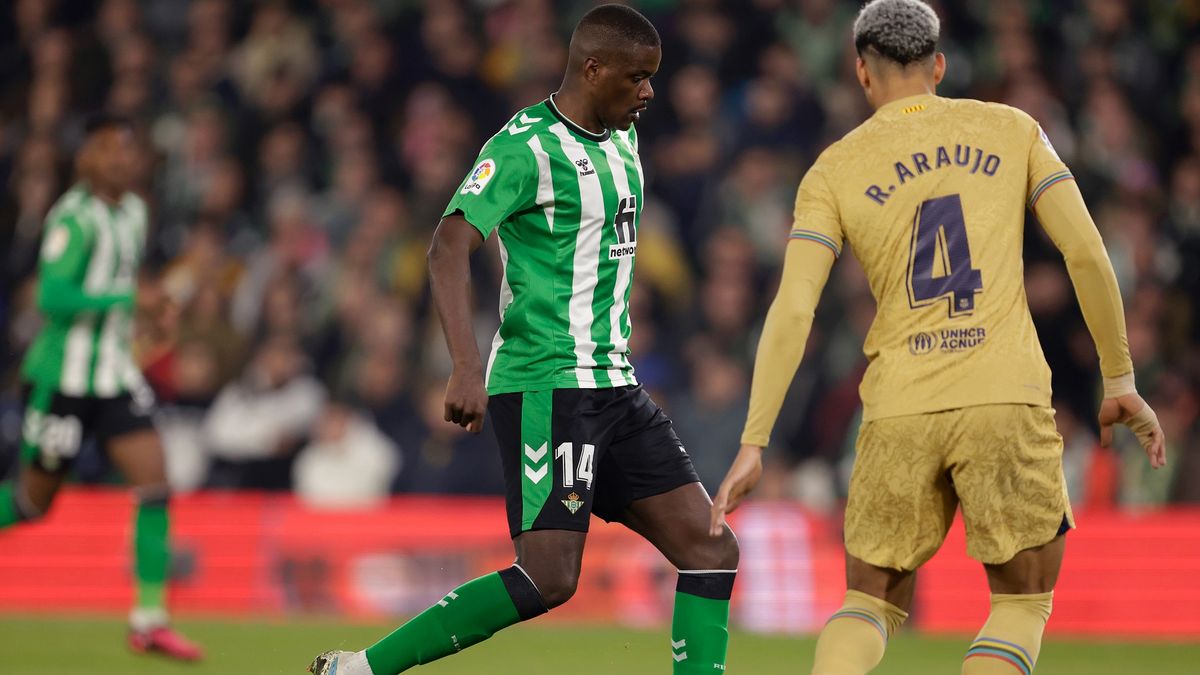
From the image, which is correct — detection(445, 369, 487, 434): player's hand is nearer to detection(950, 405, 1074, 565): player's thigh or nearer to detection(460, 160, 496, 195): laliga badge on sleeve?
detection(460, 160, 496, 195): laliga badge on sleeve

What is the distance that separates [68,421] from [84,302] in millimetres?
623

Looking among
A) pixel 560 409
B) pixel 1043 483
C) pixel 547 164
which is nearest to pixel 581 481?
pixel 560 409

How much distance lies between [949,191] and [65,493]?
8458 millimetres

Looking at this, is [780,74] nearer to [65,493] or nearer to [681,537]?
[65,493]

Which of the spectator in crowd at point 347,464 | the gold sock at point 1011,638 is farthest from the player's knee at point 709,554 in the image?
the spectator in crowd at point 347,464

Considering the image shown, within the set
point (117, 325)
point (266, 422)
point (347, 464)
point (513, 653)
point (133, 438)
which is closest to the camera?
point (133, 438)

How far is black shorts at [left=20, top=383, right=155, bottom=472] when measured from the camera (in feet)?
27.7

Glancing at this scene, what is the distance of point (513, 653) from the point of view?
899 cm

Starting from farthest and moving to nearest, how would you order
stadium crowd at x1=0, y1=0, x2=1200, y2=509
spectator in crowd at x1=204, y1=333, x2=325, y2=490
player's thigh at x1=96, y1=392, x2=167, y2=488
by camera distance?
1. spectator in crowd at x1=204, y1=333, x2=325, y2=490
2. stadium crowd at x1=0, y1=0, x2=1200, y2=509
3. player's thigh at x1=96, y1=392, x2=167, y2=488

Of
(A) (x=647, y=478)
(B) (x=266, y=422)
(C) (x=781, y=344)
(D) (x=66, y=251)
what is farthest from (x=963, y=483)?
(B) (x=266, y=422)

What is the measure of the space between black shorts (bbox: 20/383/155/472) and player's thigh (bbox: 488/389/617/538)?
151 inches

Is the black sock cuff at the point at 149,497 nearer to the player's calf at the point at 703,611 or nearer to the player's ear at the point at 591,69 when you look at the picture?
the player's calf at the point at 703,611

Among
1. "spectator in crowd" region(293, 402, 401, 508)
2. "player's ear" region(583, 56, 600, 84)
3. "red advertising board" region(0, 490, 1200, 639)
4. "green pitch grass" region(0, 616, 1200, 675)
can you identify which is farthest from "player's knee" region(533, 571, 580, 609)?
"spectator in crowd" region(293, 402, 401, 508)

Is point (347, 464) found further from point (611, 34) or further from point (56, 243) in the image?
point (611, 34)
